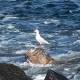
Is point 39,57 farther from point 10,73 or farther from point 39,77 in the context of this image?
point 10,73

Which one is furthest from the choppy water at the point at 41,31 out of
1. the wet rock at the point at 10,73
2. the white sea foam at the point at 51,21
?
the wet rock at the point at 10,73

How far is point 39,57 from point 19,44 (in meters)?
3.63

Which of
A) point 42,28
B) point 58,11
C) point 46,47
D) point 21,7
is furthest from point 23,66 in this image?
point 21,7

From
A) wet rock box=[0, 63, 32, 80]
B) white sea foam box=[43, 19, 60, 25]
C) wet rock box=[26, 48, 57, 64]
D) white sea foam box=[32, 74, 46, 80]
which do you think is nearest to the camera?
wet rock box=[0, 63, 32, 80]

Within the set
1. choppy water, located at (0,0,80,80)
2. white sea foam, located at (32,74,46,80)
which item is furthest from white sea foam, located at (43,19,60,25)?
white sea foam, located at (32,74,46,80)

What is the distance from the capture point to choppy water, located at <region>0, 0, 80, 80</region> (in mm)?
14413

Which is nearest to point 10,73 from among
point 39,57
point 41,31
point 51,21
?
point 39,57

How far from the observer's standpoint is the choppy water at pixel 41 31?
47.3ft

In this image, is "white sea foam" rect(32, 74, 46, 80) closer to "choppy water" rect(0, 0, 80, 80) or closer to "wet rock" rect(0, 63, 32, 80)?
"choppy water" rect(0, 0, 80, 80)

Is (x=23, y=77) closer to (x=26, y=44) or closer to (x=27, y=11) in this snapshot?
(x=26, y=44)

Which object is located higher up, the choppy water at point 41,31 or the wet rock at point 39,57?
the wet rock at point 39,57

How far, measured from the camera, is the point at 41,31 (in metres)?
20.4

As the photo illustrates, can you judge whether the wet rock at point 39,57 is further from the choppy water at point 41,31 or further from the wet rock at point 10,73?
the wet rock at point 10,73

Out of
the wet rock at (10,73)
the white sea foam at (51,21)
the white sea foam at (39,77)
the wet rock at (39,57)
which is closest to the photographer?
the wet rock at (10,73)
